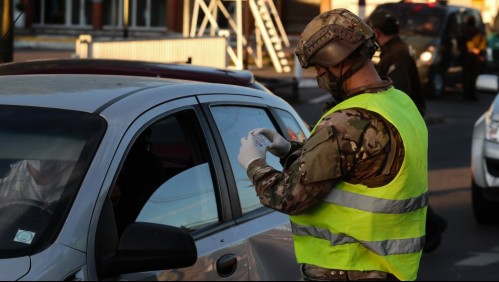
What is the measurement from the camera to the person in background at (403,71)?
8641 mm

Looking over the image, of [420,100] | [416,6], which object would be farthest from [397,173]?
[416,6]

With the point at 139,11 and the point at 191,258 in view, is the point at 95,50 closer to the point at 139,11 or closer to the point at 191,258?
the point at 191,258

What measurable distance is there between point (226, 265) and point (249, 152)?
646 mm

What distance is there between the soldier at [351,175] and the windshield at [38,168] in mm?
584

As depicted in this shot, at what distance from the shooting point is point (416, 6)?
23406 millimetres

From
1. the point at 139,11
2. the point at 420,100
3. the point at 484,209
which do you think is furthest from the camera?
the point at 139,11

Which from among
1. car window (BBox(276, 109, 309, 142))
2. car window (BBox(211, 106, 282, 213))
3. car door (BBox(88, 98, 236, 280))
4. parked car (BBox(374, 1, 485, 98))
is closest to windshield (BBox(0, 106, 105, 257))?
car door (BBox(88, 98, 236, 280))

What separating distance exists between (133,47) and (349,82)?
11518 mm

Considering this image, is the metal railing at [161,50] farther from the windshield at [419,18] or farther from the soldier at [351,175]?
Result: the soldier at [351,175]

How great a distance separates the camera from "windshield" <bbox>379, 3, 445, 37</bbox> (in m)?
22.8

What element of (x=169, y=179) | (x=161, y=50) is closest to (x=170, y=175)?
(x=169, y=179)

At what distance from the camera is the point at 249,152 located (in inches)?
148

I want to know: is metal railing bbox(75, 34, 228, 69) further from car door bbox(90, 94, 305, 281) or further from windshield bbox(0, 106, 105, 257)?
Result: windshield bbox(0, 106, 105, 257)

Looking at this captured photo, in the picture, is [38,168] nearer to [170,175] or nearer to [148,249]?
[148,249]
